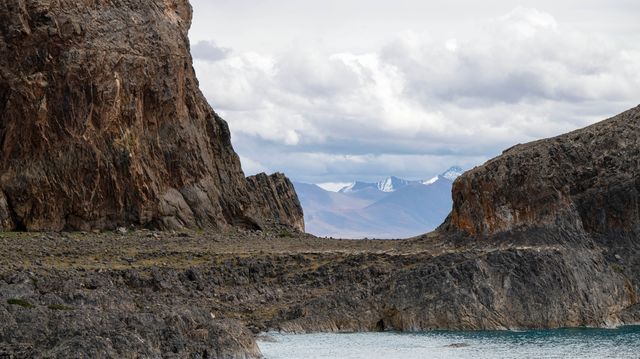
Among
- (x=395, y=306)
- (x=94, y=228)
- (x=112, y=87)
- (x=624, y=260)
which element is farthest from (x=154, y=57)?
(x=624, y=260)

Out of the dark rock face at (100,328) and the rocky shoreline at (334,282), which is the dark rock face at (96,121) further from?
the dark rock face at (100,328)

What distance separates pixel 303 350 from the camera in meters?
90.8

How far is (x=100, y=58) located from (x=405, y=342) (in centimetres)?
4867

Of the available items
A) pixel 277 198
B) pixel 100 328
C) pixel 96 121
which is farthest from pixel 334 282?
pixel 277 198

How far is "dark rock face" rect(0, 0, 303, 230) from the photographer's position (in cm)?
12619

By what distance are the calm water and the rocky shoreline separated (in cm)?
299

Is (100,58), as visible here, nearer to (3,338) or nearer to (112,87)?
(112,87)

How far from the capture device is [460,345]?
3708 inches

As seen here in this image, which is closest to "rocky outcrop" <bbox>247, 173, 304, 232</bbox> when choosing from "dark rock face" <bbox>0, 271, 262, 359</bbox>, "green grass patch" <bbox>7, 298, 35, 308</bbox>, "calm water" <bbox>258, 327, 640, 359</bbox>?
"calm water" <bbox>258, 327, 640, 359</bbox>

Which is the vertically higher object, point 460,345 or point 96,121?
point 96,121

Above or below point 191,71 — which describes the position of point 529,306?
below

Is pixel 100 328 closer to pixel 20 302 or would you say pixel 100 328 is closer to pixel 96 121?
pixel 20 302

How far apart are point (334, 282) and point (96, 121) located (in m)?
31.3

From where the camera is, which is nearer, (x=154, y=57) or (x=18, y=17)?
(x=18, y=17)
